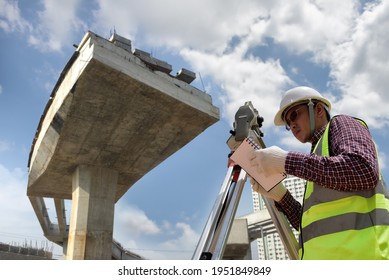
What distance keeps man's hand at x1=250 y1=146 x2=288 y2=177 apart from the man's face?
47 cm

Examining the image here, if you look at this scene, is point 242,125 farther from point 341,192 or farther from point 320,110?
point 341,192

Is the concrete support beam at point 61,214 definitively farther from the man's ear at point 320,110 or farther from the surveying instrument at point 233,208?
the man's ear at point 320,110

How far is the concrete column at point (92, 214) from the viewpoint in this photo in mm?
15078

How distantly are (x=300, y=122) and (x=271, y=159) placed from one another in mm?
584

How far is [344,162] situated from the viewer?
1.57 metres

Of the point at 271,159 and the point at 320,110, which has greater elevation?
the point at 320,110

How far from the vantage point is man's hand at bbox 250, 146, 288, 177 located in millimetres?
1768

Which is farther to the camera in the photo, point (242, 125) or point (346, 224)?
point (242, 125)

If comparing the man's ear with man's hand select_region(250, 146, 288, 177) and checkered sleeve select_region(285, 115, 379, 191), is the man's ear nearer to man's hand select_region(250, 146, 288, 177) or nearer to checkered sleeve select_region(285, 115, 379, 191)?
checkered sleeve select_region(285, 115, 379, 191)

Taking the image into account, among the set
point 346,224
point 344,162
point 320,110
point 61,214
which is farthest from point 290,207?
point 61,214

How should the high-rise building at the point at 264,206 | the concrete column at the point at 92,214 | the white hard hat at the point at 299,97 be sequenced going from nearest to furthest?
the white hard hat at the point at 299,97 → the high-rise building at the point at 264,206 → the concrete column at the point at 92,214

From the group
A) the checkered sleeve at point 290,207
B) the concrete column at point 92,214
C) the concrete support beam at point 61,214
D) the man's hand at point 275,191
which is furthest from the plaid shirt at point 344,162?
the concrete support beam at point 61,214

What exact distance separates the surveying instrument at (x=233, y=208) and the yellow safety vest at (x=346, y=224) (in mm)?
466

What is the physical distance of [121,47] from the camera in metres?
12.0
